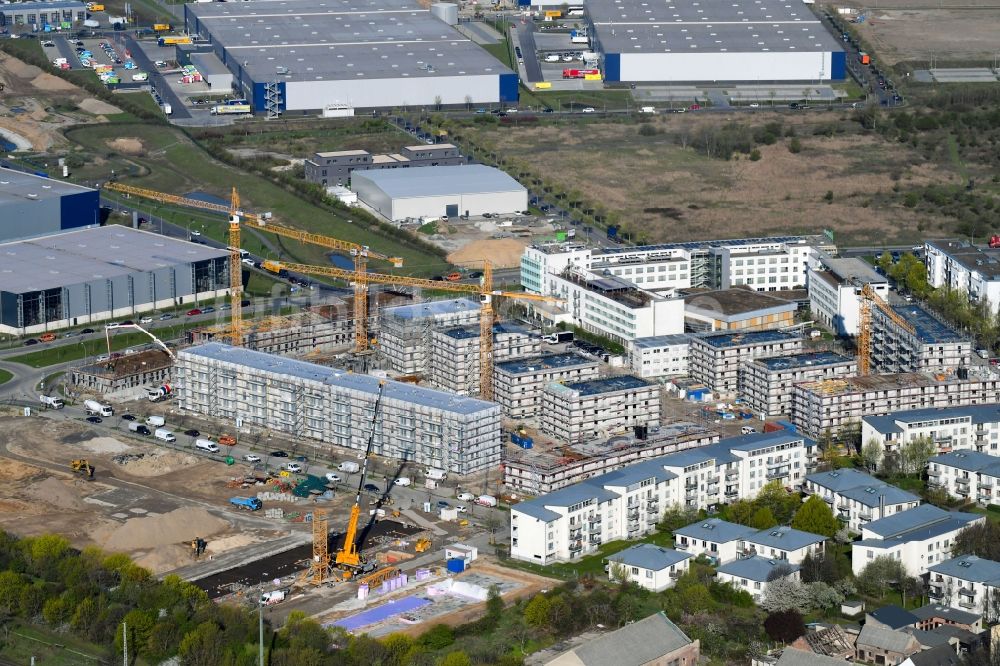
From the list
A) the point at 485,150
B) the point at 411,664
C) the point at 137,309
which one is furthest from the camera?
the point at 485,150

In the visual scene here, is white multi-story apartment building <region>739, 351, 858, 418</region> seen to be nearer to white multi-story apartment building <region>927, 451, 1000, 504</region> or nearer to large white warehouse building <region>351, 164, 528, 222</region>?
white multi-story apartment building <region>927, 451, 1000, 504</region>

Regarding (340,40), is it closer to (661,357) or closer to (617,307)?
(617,307)

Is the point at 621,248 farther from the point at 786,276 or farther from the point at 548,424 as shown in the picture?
the point at 548,424

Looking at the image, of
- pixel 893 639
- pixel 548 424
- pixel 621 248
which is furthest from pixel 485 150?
pixel 893 639

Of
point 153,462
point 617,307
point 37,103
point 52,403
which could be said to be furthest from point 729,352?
point 37,103

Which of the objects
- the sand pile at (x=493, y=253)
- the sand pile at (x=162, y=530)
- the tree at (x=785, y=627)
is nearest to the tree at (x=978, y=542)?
the tree at (x=785, y=627)

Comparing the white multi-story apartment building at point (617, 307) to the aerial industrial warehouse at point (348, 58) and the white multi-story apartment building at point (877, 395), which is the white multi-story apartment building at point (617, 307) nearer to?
the white multi-story apartment building at point (877, 395)
